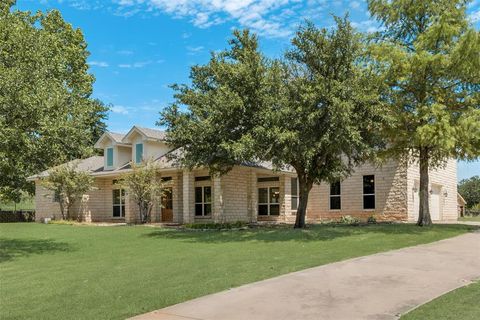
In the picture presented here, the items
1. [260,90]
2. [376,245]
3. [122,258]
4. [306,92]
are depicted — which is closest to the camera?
[122,258]

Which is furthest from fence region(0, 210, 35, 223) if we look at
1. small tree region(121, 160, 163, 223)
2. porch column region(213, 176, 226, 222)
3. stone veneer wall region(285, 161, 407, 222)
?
stone veneer wall region(285, 161, 407, 222)

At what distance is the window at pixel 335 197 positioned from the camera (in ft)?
100

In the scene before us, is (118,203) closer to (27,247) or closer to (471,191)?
(27,247)

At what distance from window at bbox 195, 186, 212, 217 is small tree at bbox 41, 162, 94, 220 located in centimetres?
766

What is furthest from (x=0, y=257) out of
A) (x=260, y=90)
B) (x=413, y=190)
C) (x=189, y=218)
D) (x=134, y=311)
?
(x=413, y=190)

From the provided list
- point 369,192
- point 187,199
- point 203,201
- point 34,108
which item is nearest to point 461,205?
Result: point 369,192

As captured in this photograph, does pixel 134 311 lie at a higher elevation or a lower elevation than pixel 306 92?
lower

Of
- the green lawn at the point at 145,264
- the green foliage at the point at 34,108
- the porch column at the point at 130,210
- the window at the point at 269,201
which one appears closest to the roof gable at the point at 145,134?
the porch column at the point at 130,210

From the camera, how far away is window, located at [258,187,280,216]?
30.9 m

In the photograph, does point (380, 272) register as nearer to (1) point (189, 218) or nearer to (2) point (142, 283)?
(2) point (142, 283)

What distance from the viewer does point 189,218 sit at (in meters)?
27.1

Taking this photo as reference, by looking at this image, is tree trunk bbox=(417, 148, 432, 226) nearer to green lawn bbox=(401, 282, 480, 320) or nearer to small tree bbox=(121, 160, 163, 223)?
small tree bbox=(121, 160, 163, 223)

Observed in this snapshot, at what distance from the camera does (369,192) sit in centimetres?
2941

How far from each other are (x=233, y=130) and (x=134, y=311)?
12.5m
